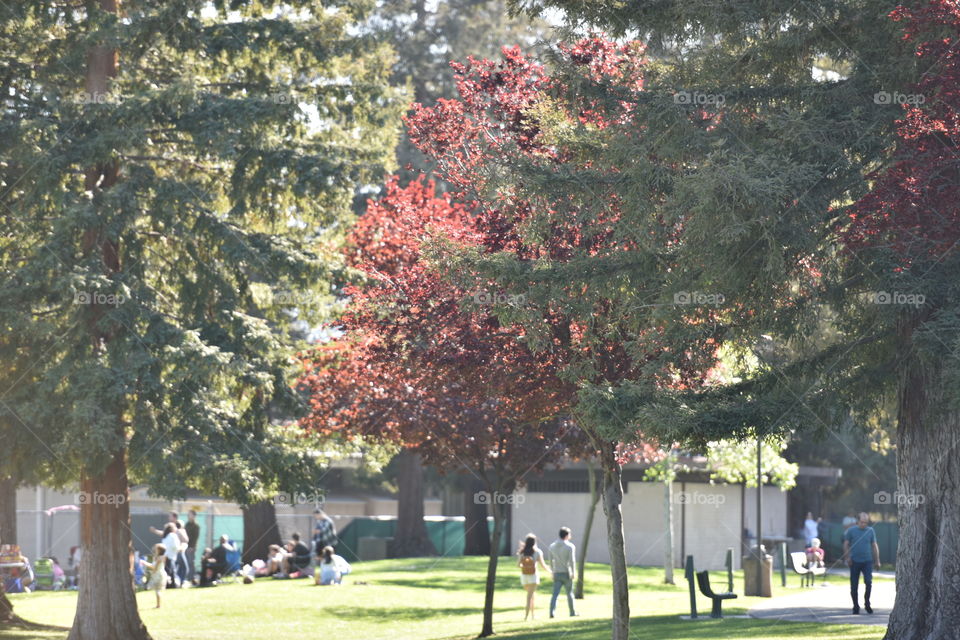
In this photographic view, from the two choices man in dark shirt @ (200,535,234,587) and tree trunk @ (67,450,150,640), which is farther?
man in dark shirt @ (200,535,234,587)

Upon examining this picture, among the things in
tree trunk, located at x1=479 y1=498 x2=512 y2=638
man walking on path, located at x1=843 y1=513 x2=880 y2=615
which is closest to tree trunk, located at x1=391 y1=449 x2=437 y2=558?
tree trunk, located at x1=479 y1=498 x2=512 y2=638

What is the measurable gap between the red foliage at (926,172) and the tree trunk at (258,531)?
25.2 m

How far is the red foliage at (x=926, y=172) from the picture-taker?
11422 millimetres

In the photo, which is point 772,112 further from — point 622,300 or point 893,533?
point 893,533

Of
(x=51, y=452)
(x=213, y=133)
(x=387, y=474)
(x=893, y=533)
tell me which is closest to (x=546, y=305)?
(x=213, y=133)

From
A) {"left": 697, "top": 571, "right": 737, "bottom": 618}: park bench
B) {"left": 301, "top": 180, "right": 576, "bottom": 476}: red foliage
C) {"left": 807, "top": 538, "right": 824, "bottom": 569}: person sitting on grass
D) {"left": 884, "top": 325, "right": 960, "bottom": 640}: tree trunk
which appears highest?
{"left": 301, "top": 180, "right": 576, "bottom": 476}: red foliage

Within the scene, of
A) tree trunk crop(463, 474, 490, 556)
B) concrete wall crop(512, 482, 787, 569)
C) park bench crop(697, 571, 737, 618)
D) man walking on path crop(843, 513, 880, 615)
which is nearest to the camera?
man walking on path crop(843, 513, 880, 615)

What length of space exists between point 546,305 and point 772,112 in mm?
3206

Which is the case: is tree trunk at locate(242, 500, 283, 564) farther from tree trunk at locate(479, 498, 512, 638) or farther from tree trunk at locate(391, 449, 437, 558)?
tree trunk at locate(479, 498, 512, 638)

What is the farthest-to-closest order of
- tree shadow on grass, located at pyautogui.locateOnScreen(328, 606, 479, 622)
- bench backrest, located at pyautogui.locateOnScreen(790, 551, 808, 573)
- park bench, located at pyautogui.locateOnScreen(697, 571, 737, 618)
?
1. bench backrest, located at pyautogui.locateOnScreen(790, 551, 808, 573)
2. tree shadow on grass, located at pyautogui.locateOnScreen(328, 606, 479, 622)
3. park bench, located at pyautogui.locateOnScreen(697, 571, 737, 618)

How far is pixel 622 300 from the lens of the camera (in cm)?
1327

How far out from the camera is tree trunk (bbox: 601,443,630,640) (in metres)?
14.7

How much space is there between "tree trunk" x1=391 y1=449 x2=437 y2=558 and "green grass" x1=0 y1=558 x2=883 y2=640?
344 inches

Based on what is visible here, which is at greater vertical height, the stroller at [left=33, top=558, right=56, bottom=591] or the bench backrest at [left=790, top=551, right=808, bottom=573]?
the bench backrest at [left=790, top=551, right=808, bottom=573]
